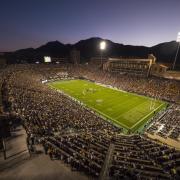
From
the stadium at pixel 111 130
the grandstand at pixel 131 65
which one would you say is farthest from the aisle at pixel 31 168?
the grandstand at pixel 131 65

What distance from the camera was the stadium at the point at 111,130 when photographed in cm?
1130

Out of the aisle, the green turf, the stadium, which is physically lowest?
the green turf

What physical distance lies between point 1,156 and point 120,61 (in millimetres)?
67267

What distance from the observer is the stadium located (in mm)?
11305

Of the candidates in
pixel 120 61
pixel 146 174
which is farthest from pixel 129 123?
pixel 120 61

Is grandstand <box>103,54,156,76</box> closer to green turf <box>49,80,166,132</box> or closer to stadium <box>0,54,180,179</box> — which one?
stadium <box>0,54,180,179</box>

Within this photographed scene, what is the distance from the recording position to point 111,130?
23.6m

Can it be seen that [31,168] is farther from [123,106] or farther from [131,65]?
[131,65]

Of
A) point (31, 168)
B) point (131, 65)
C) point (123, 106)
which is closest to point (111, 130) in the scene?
point (31, 168)

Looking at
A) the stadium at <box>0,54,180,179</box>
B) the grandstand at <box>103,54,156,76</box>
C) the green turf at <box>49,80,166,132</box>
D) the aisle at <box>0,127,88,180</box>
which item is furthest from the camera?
the grandstand at <box>103,54,156,76</box>

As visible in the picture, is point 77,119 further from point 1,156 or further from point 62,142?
point 1,156

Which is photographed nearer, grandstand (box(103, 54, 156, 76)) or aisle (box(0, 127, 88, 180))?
aisle (box(0, 127, 88, 180))

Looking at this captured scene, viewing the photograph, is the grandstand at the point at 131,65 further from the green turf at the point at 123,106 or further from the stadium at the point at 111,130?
the green turf at the point at 123,106

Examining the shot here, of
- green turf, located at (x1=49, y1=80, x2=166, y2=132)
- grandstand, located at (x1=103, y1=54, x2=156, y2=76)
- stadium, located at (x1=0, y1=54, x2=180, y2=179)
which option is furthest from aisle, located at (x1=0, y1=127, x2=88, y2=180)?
grandstand, located at (x1=103, y1=54, x2=156, y2=76)
